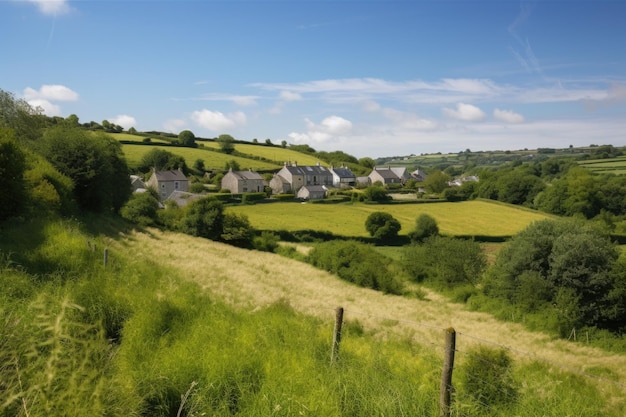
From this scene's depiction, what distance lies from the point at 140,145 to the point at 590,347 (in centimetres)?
9242

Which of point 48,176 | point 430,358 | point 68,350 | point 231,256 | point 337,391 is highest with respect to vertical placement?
point 48,176

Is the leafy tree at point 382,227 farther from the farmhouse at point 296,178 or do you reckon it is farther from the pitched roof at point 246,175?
the farmhouse at point 296,178

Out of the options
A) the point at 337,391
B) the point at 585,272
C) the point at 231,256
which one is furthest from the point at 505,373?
the point at 231,256

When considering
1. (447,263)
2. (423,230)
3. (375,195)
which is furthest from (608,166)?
(447,263)

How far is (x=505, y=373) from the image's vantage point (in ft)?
20.7

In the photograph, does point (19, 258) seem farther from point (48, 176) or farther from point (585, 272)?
point (585, 272)

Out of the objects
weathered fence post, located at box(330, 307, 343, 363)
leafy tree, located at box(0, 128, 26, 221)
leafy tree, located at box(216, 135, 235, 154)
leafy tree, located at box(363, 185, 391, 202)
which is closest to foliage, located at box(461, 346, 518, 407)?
weathered fence post, located at box(330, 307, 343, 363)

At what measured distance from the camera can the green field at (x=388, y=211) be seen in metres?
50.7

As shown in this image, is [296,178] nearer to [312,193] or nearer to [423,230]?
[312,193]

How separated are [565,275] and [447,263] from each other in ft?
31.2

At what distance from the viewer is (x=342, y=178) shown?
102m

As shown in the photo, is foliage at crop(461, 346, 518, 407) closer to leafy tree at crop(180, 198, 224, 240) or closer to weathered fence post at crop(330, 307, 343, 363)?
weathered fence post at crop(330, 307, 343, 363)

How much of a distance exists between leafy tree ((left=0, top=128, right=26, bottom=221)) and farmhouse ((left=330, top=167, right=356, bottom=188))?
86.2 m

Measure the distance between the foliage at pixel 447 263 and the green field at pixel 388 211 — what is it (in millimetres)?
13918
